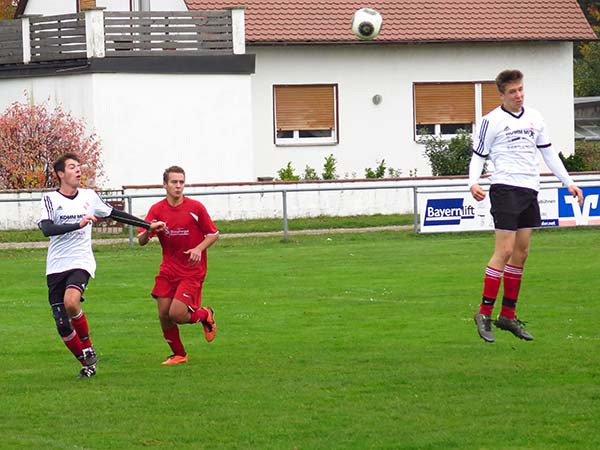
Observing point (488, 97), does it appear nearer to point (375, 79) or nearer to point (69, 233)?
point (375, 79)

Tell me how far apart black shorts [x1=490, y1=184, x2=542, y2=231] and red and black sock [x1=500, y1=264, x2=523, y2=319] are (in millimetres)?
430

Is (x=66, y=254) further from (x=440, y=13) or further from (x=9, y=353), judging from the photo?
(x=440, y=13)

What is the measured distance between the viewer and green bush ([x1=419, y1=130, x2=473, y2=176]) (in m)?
35.4

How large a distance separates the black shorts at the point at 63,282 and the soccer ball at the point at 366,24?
72.8ft

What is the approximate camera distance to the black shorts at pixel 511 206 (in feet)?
38.9

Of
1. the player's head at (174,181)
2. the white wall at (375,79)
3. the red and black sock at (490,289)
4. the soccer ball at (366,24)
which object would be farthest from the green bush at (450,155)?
the player's head at (174,181)

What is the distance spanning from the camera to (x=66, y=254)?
11648 millimetres

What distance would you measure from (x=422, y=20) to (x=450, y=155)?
470cm

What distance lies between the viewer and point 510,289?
12.1m

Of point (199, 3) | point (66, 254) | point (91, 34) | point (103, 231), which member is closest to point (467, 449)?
point (66, 254)

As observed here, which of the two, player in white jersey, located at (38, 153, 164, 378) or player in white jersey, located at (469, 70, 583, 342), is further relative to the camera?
player in white jersey, located at (469, 70, 583, 342)

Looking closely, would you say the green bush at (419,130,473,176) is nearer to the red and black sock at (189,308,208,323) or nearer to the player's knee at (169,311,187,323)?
the red and black sock at (189,308,208,323)

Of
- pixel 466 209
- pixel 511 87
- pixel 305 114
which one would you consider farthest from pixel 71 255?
pixel 305 114

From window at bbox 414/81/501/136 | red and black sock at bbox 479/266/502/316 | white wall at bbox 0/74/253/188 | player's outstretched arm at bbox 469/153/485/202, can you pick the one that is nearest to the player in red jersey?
player's outstretched arm at bbox 469/153/485/202
